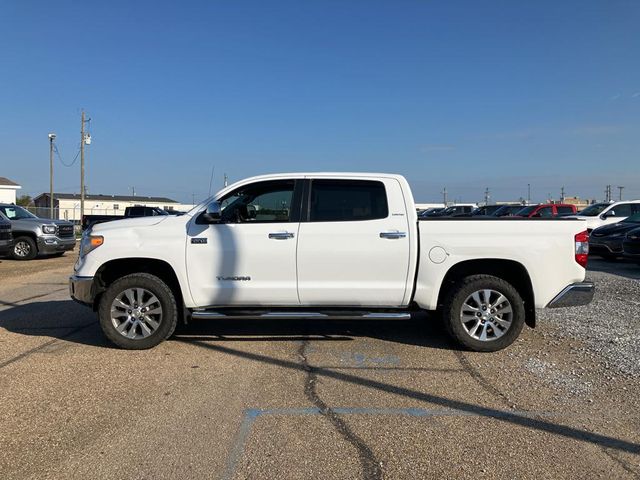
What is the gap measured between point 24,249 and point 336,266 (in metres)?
13.9

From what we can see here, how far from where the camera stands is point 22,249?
1605 cm

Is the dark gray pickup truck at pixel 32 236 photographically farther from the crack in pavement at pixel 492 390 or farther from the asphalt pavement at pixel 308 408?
the crack in pavement at pixel 492 390

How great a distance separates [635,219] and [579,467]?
580 inches

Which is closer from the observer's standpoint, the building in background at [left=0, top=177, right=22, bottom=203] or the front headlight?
the front headlight

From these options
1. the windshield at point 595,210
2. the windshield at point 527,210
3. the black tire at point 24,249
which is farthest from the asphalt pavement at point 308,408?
the windshield at point 527,210

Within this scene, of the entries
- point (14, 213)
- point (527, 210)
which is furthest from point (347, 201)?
point (527, 210)

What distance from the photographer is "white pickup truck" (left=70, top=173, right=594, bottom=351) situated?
5695 millimetres

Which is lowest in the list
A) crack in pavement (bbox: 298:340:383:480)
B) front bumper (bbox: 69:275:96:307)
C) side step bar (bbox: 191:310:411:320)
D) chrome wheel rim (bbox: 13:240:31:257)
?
crack in pavement (bbox: 298:340:383:480)

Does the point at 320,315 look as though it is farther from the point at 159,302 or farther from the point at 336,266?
the point at 159,302

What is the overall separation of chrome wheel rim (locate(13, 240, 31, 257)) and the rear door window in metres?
13.5

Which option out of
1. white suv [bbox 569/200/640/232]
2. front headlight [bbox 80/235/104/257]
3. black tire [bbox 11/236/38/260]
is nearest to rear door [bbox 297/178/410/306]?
front headlight [bbox 80/235/104/257]

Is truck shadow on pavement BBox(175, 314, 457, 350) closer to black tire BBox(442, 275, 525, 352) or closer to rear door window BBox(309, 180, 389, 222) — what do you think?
black tire BBox(442, 275, 525, 352)

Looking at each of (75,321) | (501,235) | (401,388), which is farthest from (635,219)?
(75,321)

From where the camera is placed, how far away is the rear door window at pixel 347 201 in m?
5.84
